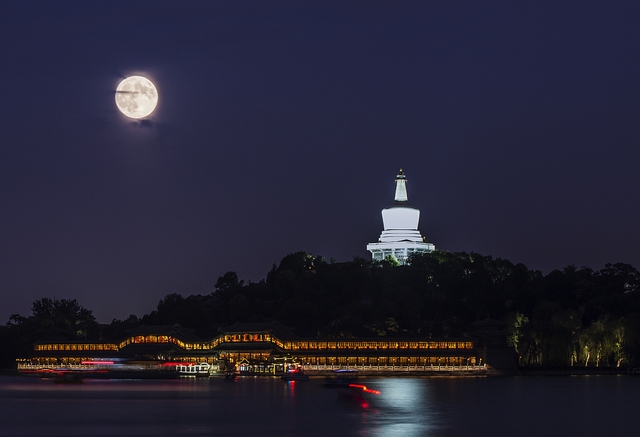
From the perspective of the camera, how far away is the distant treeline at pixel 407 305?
111075mm

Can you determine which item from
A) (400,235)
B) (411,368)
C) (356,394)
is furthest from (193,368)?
(400,235)

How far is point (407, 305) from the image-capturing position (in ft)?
389

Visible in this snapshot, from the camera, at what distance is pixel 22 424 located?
60281mm

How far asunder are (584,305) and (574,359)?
15.5 meters

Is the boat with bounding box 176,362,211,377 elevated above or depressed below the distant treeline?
below

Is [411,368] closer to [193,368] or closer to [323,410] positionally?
[193,368]

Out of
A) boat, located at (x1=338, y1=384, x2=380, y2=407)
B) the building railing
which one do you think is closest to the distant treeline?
the building railing

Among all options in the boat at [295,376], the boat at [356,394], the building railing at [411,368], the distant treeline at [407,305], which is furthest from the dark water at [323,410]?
the distant treeline at [407,305]

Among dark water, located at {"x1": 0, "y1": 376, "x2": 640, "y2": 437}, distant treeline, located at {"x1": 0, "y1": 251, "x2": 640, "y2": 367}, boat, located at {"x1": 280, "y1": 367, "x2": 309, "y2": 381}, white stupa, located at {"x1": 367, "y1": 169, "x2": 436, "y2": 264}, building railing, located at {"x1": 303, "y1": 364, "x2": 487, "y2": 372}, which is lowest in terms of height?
dark water, located at {"x1": 0, "y1": 376, "x2": 640, "y2": 437}

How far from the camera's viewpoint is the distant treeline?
11107cm

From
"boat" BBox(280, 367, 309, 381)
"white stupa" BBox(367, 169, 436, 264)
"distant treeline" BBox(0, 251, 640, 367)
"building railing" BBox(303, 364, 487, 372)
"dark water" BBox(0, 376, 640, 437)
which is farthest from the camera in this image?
"white stupa" BBox(367, 169, 436, 264)

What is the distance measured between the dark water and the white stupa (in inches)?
2246

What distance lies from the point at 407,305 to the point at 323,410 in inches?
2024

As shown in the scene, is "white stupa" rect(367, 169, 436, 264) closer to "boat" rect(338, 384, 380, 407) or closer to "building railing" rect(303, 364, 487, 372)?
"building railing" rect(303, 364, 487, 372)
